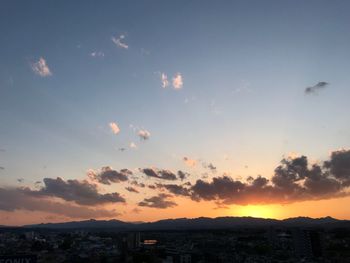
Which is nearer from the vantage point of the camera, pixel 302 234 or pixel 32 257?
A: pixel 32 257

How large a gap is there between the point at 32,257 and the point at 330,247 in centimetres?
14562

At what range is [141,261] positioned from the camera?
397ft

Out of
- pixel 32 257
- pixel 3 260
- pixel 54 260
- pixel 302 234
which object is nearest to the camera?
pixel 3 260

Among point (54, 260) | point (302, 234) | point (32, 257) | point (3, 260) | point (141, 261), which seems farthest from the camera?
point (302, 234)

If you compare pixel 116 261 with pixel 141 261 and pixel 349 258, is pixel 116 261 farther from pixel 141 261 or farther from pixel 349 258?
pixel 349 258

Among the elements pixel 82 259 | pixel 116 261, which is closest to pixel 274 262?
pixel 116 261

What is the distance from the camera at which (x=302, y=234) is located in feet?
565

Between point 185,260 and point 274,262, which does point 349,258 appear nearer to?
point 274,262

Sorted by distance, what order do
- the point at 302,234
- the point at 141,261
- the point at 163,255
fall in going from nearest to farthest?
the point at 141,261 < the point at 163,255 < the point at 302,234

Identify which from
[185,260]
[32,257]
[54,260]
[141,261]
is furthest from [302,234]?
[32,257]

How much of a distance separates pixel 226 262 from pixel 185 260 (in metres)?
14.1

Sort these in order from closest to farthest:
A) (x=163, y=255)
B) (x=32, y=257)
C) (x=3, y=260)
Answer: (x=3, y=260), (x=32, y=257), (x=163, y=255)

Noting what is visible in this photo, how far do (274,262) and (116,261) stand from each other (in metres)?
52.2

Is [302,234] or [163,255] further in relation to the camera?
[302,234]
